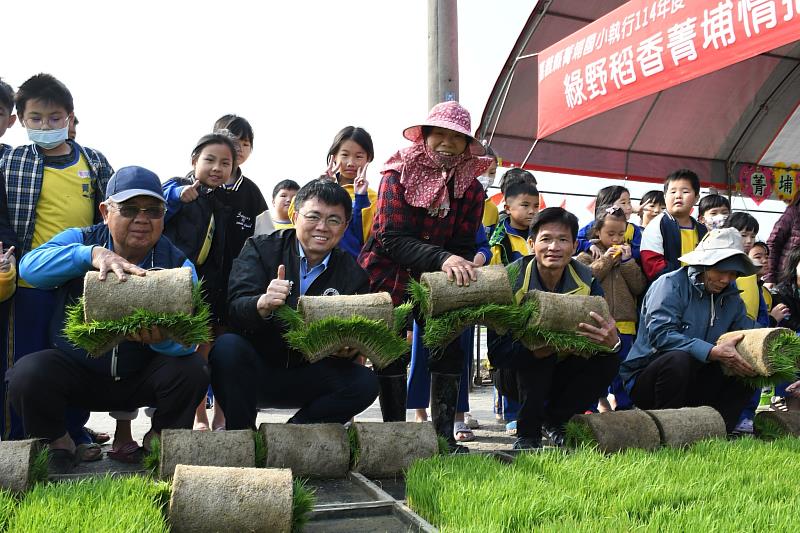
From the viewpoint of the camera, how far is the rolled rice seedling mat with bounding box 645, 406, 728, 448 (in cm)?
344

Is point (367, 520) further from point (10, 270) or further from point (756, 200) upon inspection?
point (756, 200)

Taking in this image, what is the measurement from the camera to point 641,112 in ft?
35.6

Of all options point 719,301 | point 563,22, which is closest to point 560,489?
point 719,301

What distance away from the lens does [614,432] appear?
3312 mm

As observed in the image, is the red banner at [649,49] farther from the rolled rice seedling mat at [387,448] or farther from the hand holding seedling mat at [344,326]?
the rolled rice seedling mat at [387,448]

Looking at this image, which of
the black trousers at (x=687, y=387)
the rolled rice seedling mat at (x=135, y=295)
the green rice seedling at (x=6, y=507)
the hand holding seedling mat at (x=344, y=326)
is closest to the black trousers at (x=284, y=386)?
the hand holding seedling mat at (x=344, y=326)

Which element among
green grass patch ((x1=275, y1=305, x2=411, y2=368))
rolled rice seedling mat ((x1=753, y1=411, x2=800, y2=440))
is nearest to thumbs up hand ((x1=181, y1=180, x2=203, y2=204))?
green grass patch ((x1=275, y1=305, x2=411, y2=368))

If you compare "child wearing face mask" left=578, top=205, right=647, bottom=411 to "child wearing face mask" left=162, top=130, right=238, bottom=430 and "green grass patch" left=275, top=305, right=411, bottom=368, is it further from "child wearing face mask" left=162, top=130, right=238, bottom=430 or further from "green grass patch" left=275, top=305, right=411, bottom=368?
"child wearing face mask" left=162, top=130, right=238, bottom=430

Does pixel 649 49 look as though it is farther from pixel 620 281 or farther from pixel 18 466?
pixel 18 466

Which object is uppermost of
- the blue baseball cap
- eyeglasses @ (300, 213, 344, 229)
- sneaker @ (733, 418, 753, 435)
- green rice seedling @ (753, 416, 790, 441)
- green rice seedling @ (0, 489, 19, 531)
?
the blue baseball cap

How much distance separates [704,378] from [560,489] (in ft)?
6.65

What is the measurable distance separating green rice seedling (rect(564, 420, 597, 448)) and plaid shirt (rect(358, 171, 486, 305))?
1.00 m

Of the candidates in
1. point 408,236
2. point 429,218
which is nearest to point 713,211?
point 429,218

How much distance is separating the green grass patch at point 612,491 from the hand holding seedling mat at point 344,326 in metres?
0.56
